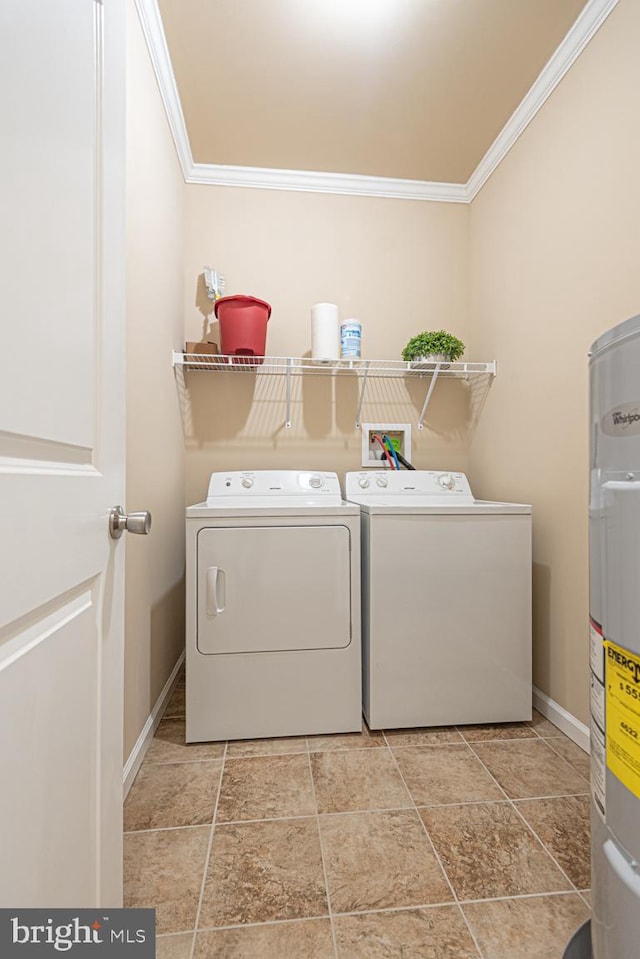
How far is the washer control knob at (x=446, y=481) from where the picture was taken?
2.37m

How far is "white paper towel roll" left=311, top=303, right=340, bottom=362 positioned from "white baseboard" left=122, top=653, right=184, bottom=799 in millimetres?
1626

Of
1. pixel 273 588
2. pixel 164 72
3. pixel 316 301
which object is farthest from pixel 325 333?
pixel 273 588

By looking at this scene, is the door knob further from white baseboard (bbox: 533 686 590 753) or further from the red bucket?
white baseboard (bbox: 533 686 590 753)

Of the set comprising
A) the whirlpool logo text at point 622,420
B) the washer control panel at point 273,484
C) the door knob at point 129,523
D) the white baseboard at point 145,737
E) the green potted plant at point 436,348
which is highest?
the green potted plant at point 436,348

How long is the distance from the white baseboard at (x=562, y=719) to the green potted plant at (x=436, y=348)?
1.55 m

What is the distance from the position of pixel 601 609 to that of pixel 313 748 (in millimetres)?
1297

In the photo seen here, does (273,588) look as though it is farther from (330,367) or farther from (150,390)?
(330,367)

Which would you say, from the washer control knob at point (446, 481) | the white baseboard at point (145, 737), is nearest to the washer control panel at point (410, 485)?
the washer control knob at point (446, 481)

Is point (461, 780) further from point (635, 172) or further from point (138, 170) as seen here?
point (138, 170)

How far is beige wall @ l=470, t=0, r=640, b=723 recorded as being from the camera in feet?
4.83

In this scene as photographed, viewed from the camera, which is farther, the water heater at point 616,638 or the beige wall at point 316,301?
the beige wall at point 316,301

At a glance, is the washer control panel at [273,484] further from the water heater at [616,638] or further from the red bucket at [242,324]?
the water heater at [616,638]

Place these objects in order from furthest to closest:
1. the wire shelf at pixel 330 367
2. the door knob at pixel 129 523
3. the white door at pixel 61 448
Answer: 1. the wire shelf at pixel 330 367
2. the door knob at pixel 129 523
3. the white door at pixel 61 448

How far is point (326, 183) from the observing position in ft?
8.07
